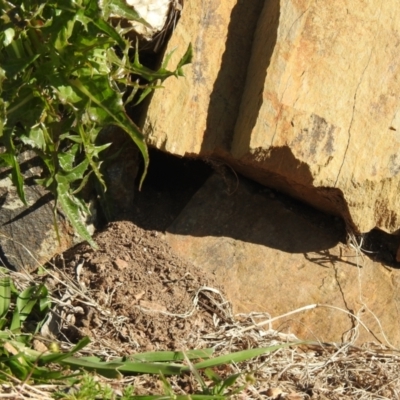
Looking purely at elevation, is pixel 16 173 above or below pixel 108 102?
below

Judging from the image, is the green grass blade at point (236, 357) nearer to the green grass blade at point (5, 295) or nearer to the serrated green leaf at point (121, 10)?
the green grass blade at point (5, 295)

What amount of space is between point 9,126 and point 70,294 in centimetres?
61

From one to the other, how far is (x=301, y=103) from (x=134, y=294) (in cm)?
91

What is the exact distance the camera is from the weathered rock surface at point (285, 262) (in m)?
2.99

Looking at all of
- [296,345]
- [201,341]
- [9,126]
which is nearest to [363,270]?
[296,345]

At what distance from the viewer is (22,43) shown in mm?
2648

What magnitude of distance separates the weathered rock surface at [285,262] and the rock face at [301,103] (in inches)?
3.9

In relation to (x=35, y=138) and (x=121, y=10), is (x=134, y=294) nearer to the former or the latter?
(x=35, y=138)

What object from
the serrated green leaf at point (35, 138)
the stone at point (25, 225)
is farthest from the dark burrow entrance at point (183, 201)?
the serrated green leaf at point (35, 138)

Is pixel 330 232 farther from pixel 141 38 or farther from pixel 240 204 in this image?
pixel 141 38


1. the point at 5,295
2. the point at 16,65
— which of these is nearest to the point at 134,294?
the point at 5,295

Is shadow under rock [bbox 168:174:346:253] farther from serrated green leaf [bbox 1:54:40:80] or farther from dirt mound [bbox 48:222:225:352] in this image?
serrated green leaf [bbox 1:54:40:80]

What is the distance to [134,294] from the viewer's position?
279 centimetres

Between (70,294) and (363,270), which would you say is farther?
(363,270)
